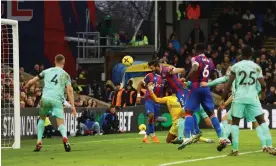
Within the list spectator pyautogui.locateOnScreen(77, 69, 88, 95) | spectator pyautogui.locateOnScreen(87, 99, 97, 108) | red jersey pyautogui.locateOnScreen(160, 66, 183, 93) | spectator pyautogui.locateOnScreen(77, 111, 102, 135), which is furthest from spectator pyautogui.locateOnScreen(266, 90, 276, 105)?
red jersey pyautogui.locateOnScreen(160, 66, 183, 93)

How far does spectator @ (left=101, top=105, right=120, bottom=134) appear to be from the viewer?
102 ft

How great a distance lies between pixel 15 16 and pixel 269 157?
26.9 metres

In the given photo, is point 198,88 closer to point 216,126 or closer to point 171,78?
point 216,126

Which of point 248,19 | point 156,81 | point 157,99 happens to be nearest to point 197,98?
point 157,99

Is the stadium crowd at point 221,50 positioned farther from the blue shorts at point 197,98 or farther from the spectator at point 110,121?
the blue shorts at point 197,98

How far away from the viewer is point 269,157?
50.8ft

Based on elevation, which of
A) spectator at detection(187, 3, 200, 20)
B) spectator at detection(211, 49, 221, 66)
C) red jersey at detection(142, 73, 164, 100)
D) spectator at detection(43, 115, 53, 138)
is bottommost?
spectator at detection(43, 115, 53, 138)

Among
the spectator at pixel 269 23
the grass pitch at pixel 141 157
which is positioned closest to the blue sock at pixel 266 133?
the grass pitch at pixel 141 157

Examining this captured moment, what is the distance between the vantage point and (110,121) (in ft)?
103

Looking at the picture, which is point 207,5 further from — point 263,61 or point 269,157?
point 269,157

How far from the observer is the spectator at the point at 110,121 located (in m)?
31.1

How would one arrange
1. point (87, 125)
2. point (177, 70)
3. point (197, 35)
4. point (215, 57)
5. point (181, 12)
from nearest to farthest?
point (177, 70) < point (87, 125) < point (215, 57) < point (197, 35) < point (181, 12)

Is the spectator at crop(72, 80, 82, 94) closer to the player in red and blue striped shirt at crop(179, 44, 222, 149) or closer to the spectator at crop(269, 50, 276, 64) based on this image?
the spectator at crop(269, 50, 276, 64)

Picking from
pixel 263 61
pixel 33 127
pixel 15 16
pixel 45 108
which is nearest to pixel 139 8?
pixel 15 16
